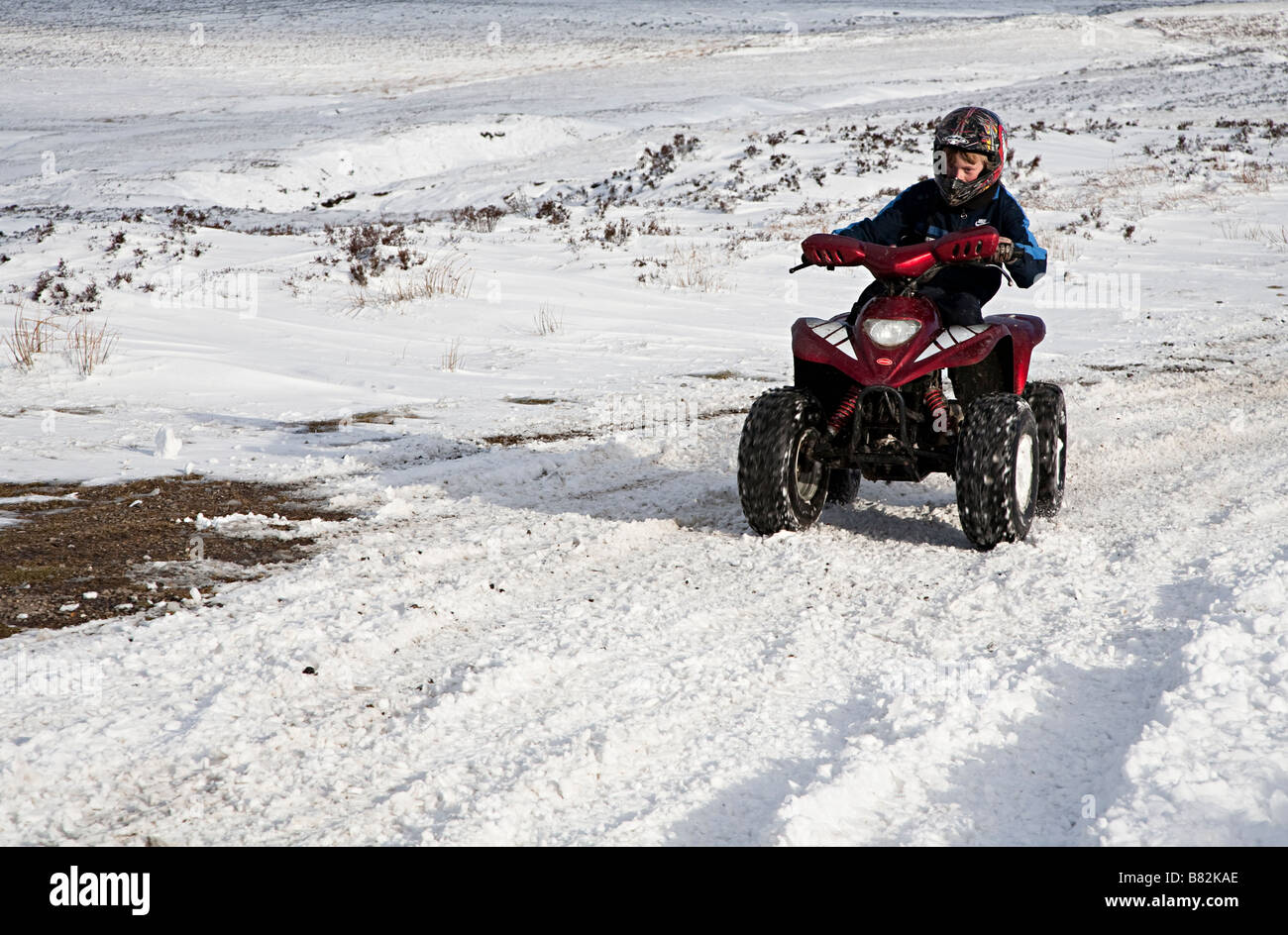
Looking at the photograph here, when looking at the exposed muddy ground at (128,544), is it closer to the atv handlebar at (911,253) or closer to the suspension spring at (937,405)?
the atv handlebar at (911,253)

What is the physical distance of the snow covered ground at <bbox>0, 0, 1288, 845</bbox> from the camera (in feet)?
10.0

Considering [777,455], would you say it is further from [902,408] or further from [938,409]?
[938,409]

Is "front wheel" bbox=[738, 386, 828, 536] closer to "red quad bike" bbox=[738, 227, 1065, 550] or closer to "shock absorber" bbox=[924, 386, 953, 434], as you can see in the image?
"red quad bike" bbox=[738, 227, 1065, 550]

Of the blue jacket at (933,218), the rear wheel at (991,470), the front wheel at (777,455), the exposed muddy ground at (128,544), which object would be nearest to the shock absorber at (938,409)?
the rear wheel at (991,470)

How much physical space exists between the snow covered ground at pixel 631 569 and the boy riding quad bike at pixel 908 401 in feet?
0.82

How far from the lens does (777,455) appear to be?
16.8 ft

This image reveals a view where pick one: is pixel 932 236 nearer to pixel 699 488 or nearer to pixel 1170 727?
pixel 699 488

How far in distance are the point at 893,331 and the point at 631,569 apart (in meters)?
1.55

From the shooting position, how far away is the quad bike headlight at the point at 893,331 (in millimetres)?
5125

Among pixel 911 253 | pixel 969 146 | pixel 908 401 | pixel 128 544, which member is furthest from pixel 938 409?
pixel 128 544

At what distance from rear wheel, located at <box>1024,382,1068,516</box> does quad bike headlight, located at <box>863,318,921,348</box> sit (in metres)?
0.96

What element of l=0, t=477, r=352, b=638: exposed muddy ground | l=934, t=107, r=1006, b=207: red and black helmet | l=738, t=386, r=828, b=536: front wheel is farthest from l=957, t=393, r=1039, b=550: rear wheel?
l=0, t=477, r=352, b=638: exposed muddy ground
